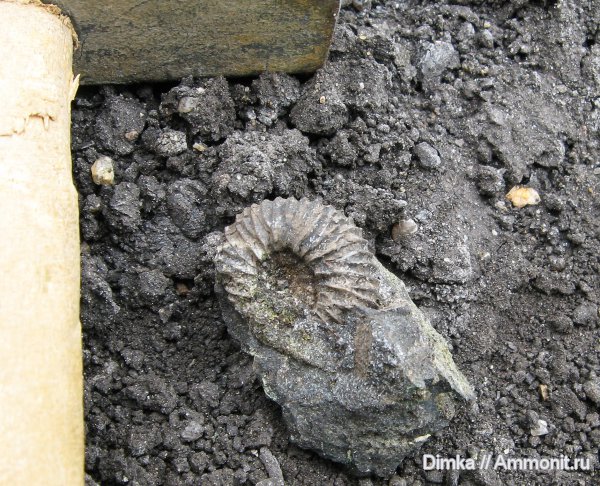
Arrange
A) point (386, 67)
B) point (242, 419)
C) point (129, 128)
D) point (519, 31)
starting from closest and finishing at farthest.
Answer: point (242, 419), point (129, 128), point (386, 67), point (519, 31)

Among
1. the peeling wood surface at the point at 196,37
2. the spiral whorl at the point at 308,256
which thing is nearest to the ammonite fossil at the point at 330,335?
the spiral whorl at the point at 308,256

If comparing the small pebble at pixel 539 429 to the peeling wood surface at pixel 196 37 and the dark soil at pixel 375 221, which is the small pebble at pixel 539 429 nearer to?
the dark soil at pixel 375 221

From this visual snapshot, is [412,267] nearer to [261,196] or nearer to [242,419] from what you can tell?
[261,196]

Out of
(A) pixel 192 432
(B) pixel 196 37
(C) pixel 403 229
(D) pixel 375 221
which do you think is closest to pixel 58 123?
(B) pixel 196 37

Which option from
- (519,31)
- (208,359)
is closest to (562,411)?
(208,359)

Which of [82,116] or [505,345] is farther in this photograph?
[82,116]

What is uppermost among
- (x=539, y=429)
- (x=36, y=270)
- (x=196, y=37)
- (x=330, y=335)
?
(x=196, y=37)

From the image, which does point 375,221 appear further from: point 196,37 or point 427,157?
point 196,37
